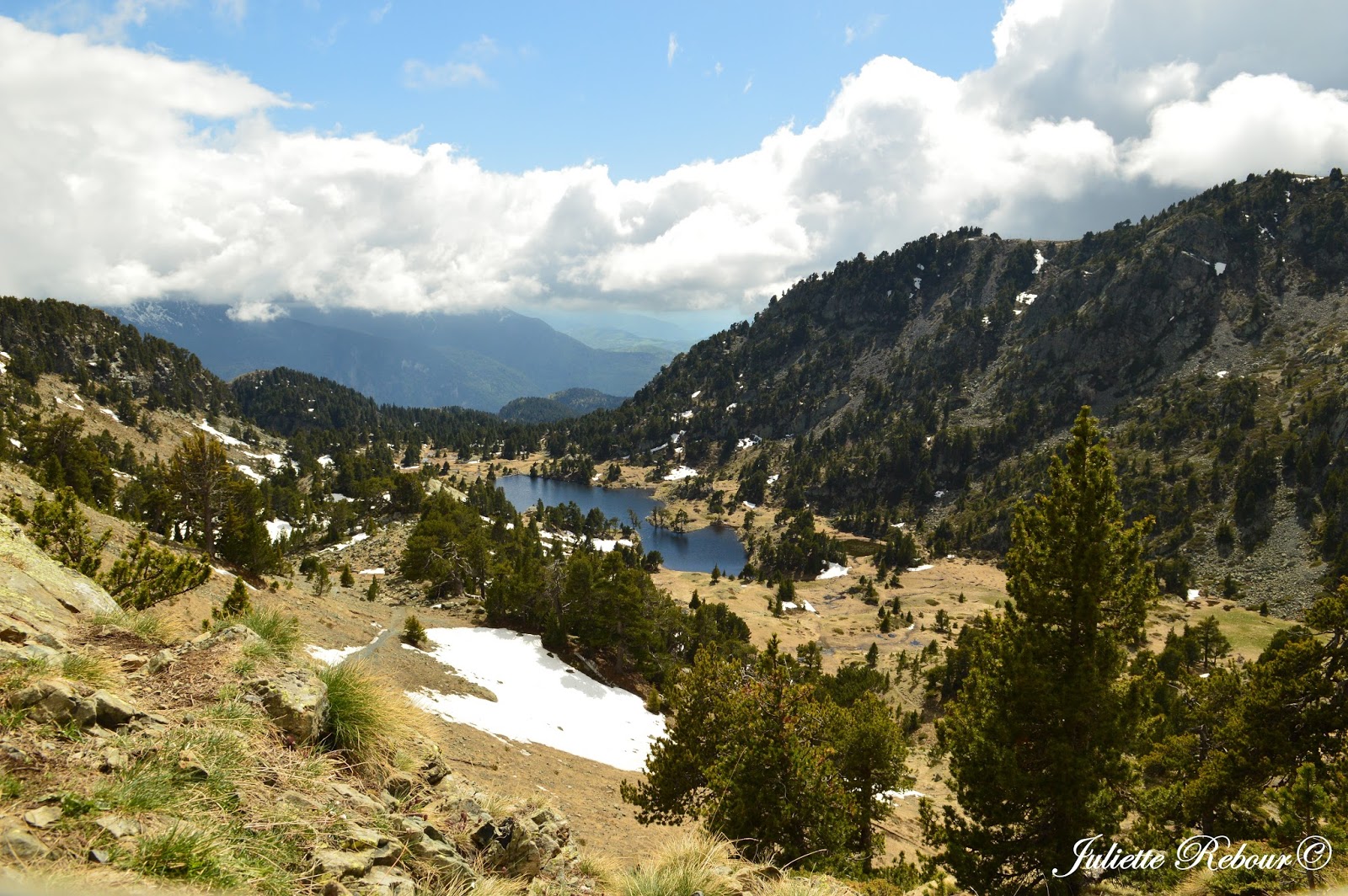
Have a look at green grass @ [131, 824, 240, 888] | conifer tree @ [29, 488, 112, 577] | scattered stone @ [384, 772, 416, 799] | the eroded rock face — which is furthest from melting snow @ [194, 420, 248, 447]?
green grass @ [131, 824, 240, 888]

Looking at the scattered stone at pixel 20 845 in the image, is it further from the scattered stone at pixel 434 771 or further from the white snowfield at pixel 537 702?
the white snowfield at pixel 537 702

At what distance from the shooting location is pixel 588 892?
23.1 ft

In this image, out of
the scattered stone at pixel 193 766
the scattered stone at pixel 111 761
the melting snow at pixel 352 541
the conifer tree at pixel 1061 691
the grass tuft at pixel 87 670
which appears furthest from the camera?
the melting snow at pixel 352 541

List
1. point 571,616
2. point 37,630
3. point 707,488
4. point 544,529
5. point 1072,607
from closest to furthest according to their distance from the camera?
point 37,630 → point 1072,607 → point 571,616 → point 544,529 → point 707,488

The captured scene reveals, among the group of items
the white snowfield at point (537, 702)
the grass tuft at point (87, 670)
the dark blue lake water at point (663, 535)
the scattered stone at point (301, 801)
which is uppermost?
the grass tuft at point (87, 670)

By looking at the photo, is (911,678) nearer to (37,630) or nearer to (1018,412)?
(37,630)

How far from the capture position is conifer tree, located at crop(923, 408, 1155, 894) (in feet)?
41.8

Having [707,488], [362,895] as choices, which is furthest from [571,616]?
[707,488]

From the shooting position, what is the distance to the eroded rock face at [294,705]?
6398mm

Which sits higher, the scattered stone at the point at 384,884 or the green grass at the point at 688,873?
the scattered stone at the point at 384,884

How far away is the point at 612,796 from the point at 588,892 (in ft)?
53.7
